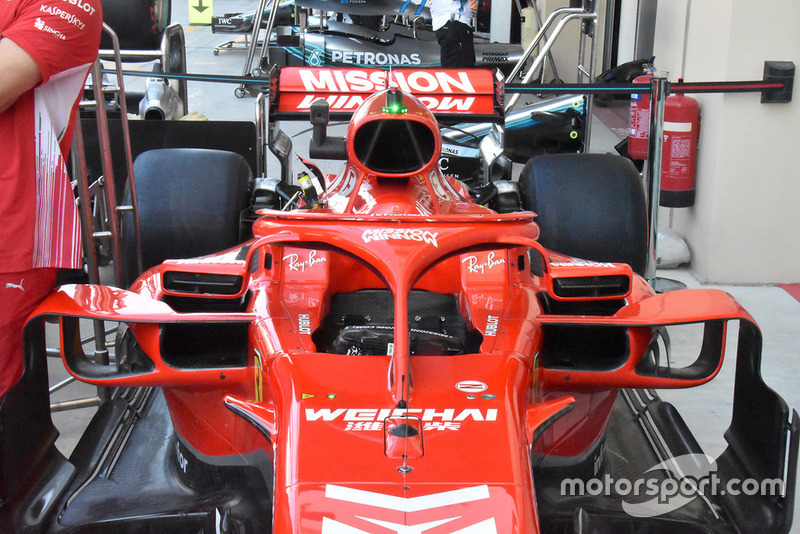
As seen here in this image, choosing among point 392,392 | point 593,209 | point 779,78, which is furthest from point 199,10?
point 392,392

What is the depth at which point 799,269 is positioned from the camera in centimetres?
521

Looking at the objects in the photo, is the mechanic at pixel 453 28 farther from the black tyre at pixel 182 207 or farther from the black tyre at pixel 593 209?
the black tyre at pixel 182 207

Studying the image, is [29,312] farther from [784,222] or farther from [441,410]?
[784,222]

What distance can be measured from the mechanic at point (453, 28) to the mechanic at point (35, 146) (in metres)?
5.98

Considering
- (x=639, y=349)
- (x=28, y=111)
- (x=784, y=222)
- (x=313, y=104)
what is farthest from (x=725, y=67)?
(x=28, y=111)

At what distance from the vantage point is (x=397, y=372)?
2.01 metres

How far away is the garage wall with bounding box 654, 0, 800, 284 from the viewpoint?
4.94 metres

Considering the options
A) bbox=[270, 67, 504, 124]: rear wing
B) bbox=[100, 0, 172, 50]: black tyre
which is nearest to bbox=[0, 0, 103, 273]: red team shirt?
bbox=[270, 67, 504, 124]: rear wing

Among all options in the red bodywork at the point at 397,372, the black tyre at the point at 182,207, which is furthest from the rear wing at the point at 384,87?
the red bodywork at the point at 397,372

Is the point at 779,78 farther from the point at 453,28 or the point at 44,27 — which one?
the point at 44,27

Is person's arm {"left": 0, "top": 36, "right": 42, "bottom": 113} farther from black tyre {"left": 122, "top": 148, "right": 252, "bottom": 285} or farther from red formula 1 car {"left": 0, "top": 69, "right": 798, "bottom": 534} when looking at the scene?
black tyre {"left": 122, "top": 148, "right": 252, "bottom": 285}

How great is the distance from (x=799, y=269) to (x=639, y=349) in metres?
3.22

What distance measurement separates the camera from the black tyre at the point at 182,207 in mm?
3723

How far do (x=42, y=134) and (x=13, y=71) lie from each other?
0.24 meters
